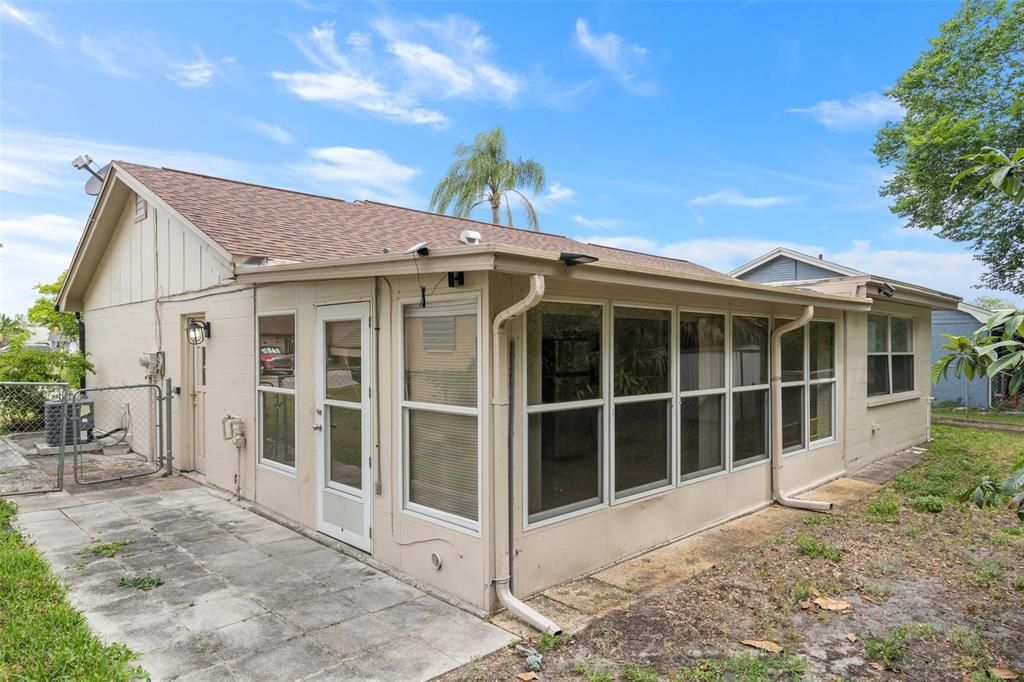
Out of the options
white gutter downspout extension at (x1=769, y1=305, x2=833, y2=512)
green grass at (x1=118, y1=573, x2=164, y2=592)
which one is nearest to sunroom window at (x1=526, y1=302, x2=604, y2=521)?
green grass at (x1=118, y1=573, x2=164, y2=592)

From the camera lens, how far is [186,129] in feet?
39.3

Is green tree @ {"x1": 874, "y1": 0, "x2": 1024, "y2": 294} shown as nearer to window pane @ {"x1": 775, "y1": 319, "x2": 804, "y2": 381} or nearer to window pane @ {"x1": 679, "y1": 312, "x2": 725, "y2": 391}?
window pane @ {"x1": 775, "y1": 319, "x2": 804, "y2": 381}

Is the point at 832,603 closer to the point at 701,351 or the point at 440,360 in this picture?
the point at 701,351

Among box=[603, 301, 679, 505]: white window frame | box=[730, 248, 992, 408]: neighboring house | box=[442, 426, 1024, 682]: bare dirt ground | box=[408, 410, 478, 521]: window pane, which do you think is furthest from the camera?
box=[730, 248, 992, 408]: neighboring house

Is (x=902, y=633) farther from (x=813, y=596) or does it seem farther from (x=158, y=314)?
(x=158, y=314)

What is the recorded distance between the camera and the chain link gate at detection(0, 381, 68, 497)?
672cm

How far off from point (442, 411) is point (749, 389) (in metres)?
3.52

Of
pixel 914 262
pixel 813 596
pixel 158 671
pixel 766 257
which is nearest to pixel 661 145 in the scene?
pixel 766 257

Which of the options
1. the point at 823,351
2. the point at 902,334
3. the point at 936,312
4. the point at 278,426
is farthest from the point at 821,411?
the point at 936,312

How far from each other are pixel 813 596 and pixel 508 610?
209 cm

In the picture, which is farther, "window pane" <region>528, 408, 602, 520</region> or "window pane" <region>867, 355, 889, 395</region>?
"window pane" <region>867, 355, 889, 395</region>

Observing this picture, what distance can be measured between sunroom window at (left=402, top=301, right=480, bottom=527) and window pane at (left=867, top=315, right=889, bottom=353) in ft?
22.7

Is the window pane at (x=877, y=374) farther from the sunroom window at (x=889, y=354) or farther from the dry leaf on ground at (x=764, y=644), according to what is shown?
the dry leaf on ground at (x=764, y=644)

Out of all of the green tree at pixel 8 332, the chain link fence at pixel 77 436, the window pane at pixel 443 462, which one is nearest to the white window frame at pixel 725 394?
the window pane at pixel 443 462
